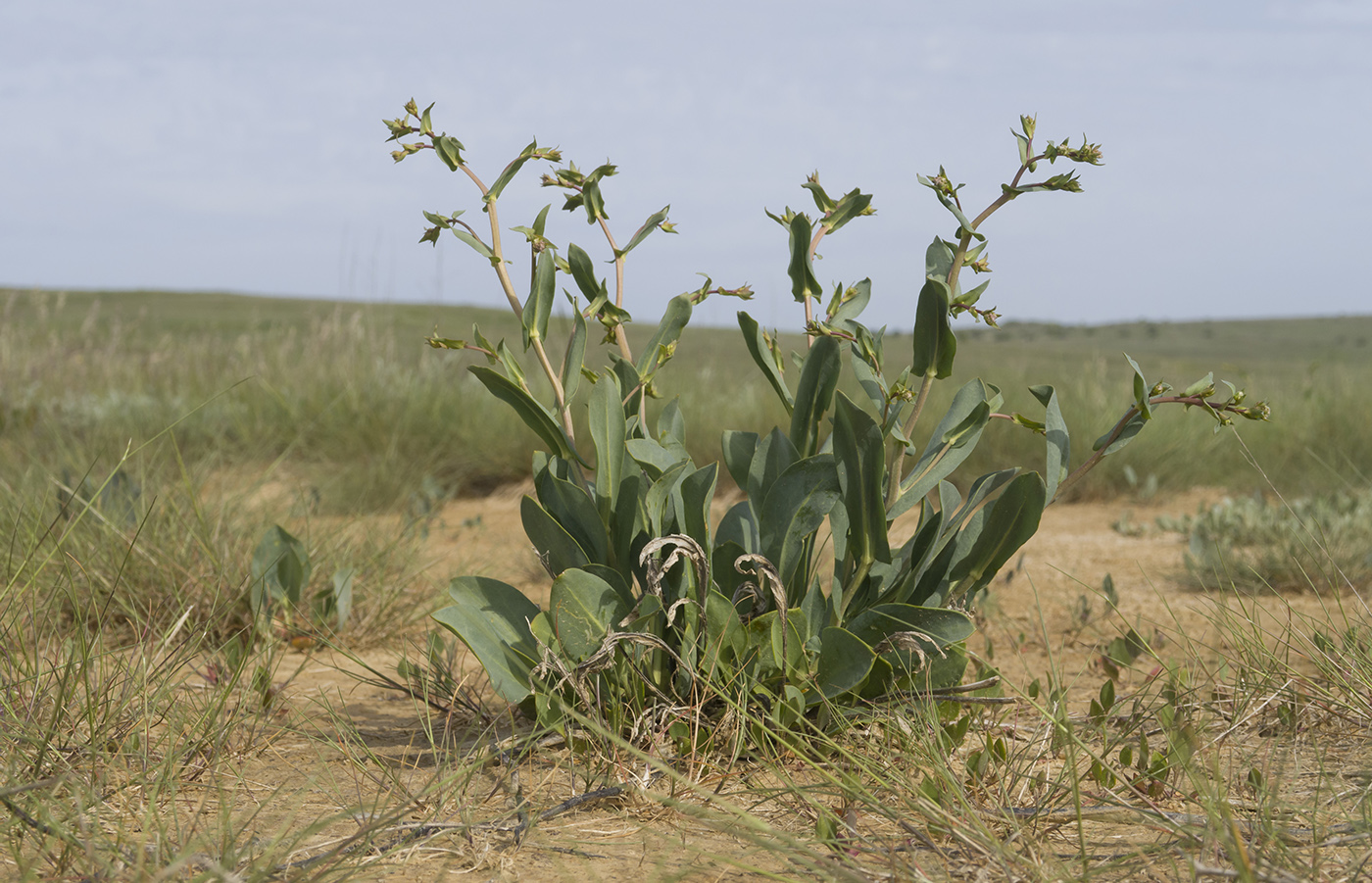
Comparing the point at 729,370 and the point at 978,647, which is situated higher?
the point at 729,370

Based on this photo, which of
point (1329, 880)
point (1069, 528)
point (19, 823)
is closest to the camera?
point (1329, 880)

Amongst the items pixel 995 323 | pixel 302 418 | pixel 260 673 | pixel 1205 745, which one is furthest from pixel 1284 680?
pixel 302 418

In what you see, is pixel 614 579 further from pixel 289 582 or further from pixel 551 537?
pixel 289 582

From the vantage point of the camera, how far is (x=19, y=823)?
1396 mm

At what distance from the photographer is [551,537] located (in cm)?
177

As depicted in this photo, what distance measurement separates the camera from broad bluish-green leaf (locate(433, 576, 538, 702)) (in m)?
1.70

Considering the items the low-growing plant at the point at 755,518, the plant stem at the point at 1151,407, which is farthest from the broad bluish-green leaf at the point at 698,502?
the plant stem at the point at 1151,407

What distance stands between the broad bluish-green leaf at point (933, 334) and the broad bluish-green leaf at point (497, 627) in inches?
32.8

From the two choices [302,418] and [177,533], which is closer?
[177,533]

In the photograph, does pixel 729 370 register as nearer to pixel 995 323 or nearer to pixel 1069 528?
pixel 1069 528

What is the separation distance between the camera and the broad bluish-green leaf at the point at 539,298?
1730 mm

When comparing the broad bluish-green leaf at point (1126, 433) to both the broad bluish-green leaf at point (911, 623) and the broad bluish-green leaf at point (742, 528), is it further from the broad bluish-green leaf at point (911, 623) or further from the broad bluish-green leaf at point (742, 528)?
the broad bluish-green leaf at point (742, 528)

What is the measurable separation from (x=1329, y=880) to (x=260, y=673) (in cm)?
181

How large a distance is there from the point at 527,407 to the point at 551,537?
24cm
